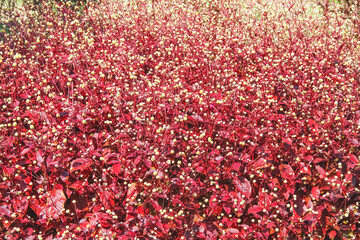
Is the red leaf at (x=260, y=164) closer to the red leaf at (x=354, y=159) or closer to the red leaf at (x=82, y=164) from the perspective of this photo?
the red leaf at (x=354, y=159)

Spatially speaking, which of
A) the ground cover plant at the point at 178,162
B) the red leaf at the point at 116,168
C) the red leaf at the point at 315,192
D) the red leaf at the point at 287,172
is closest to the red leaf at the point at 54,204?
the ground cover plant at the point at 178,162

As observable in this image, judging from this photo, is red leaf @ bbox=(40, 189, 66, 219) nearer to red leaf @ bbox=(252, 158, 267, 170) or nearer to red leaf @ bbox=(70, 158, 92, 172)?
red leaf @ bbox=(70, 158, 92, 172)

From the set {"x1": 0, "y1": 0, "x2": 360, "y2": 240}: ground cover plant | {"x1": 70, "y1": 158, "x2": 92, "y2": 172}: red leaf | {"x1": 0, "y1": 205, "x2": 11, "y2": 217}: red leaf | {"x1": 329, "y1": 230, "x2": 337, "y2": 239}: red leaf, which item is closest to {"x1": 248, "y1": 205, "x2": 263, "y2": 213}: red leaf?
{"x1": 0, "y1": 0, "x2": 360, "y2": 240}: ground cover plant

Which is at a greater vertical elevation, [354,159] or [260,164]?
[354,159]

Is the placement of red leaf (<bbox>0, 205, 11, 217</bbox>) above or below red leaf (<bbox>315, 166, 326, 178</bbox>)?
below

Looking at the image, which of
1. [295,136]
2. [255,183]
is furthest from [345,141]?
[255,183]

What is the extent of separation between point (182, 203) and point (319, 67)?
2399 millimetres

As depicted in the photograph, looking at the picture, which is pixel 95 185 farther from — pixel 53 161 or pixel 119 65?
pixel 119 65

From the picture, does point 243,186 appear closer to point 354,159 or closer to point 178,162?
point 178,162

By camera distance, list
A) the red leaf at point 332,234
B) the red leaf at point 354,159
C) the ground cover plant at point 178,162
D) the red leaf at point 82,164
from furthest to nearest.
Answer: the red leaf at point 332,234 < the red leaf at point 354,159 < the ground cover plant at point 178,162 < the red leaf at point 82,164

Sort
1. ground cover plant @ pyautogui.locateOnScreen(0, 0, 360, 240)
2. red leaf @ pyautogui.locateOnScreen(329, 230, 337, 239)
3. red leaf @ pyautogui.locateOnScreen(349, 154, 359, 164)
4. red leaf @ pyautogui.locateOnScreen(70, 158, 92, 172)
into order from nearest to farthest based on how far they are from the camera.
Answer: red leaf @ pyautogui.locateOnScreen(70, 158, 92, 172) → ground cover plant @ pyautogui.locateOnScreen(0, 0, 360, 240) → red leaf @ pyautogui.locateOnScreen(349, 154, 359, 164) → red leaf @ pyautogui.locateOnScreen(329, 230, 337, 239)

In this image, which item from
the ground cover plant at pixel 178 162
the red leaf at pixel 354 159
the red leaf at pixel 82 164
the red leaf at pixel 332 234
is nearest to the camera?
the red leaf at pixel 82 164

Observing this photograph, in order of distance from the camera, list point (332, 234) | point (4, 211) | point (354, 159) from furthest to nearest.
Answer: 1. point (332, 234)
2. point (354, 159)
3. point (4, 211)

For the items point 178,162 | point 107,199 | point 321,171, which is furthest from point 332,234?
point 107,199
